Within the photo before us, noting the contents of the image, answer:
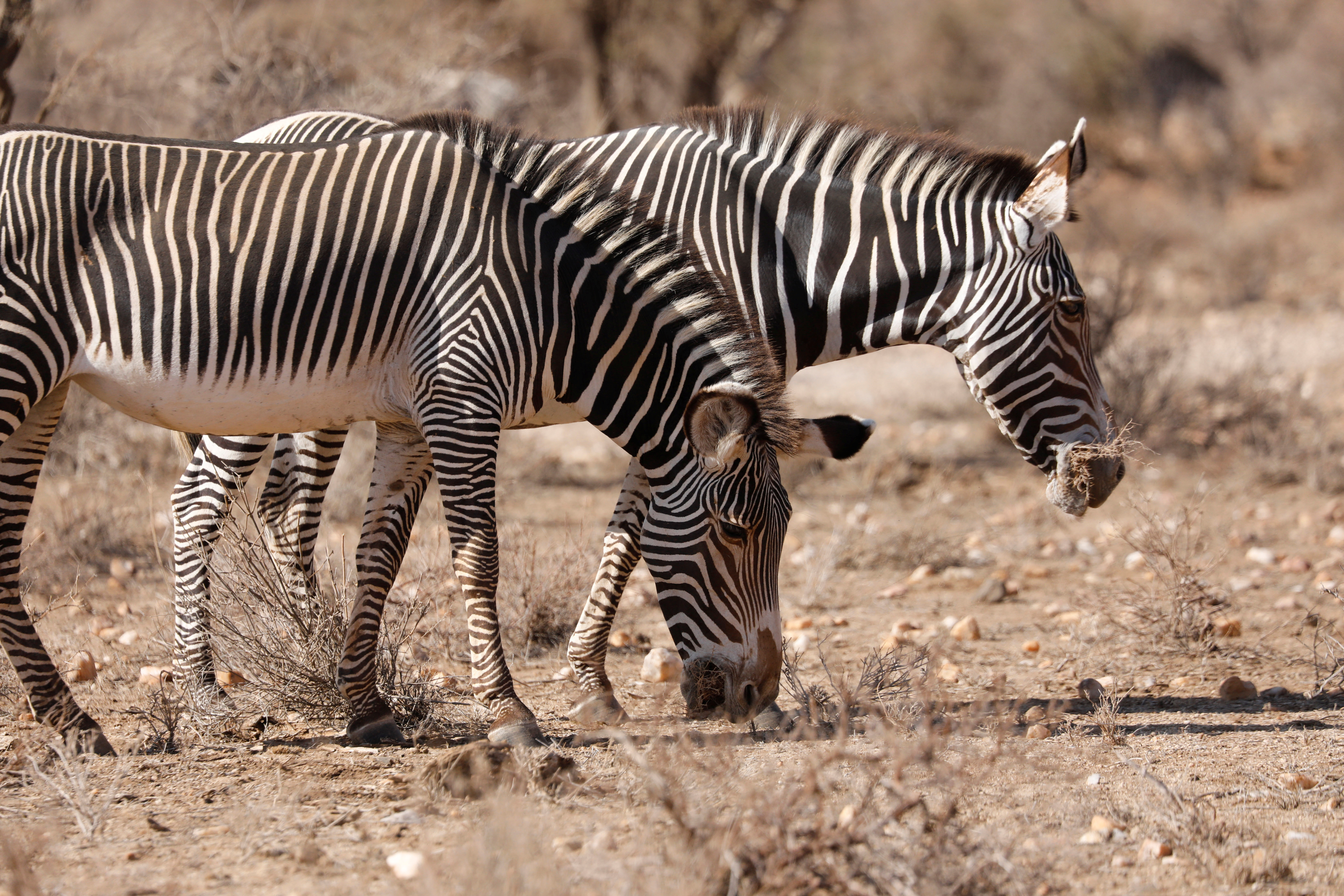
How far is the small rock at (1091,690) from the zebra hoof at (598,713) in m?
1.95

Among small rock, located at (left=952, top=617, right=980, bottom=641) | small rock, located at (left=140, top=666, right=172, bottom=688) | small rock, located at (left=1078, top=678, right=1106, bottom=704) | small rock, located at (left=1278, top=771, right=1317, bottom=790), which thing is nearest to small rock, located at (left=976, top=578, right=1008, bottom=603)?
small rock, located at (left=952, top=617, right=980, bottom=641)

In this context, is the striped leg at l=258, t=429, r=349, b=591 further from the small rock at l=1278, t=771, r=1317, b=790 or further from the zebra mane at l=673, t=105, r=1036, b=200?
the small rock at l=1278, t=771, r=1317, b=790

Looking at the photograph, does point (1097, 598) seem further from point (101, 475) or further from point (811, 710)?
point (101, 475)

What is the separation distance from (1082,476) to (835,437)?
1295 millimetres

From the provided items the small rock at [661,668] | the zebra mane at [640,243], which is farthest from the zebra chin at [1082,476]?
the small rock at [661,668]

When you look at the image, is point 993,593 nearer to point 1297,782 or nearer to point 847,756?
point 1297,782

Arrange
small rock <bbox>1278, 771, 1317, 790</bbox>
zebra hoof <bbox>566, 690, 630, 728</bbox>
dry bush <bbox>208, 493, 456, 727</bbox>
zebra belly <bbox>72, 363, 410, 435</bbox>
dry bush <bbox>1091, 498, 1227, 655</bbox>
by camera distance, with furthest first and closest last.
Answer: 1. dry bush <bbox>1091, 498, 1227, 655</bbox>
2. zebra hoof <bbox>566, 690, 630, 728</bbox>
3. dry bush <bbox>208, 493, 456, 727</bbox>
4. zebra belly <bbox>72, 363, 410, 435</bbox>
5. small rock <bbox>1278, 771, 1317, 790</bbox>

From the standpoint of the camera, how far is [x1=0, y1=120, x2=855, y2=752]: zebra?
420 cm

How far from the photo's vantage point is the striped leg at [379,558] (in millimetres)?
4645

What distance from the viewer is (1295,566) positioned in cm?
739

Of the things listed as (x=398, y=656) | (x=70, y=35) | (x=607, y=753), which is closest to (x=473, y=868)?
(x=607, y=753)

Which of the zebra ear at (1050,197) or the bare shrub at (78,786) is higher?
the zebra ear at (1050,197)

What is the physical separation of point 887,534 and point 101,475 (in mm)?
5522

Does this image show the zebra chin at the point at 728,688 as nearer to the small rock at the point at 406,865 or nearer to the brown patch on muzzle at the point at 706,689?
the brown patch on muzzle at the point at 706,689
